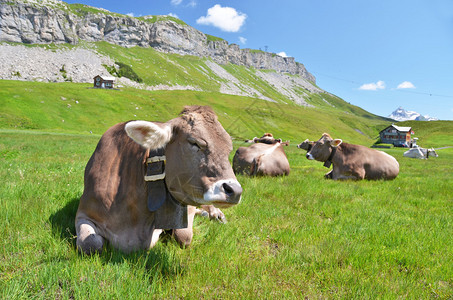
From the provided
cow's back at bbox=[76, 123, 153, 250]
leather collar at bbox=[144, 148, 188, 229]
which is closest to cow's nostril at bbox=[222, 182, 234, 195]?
leather collar at bbox=[144, 148, 188, 229]

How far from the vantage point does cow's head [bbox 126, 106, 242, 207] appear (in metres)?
2.80

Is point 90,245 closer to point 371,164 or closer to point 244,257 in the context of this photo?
point 244,257

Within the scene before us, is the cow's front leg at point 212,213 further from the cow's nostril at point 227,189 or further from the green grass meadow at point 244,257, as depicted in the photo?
the cow's nostril at point 227,189

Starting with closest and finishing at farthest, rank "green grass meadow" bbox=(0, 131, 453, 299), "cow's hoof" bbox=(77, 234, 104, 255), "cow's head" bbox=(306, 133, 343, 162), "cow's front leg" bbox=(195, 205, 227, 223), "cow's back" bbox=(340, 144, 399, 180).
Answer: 1. "green grass meadow" bbox=(0, 131, 453, 299)
2. "cow's hoof" bbox=(77, 234, 104, 255)
3. "cow's front leg" bbox=(195, 205, 227, 223)
4. "cow's back" bbox=(340, 144, 399, 180)
5. "cow's head" bbox=(306, 133, 343, 162)

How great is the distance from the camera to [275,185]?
28.1 ft

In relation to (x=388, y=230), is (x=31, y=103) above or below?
above

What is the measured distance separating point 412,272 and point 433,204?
520 centimetres

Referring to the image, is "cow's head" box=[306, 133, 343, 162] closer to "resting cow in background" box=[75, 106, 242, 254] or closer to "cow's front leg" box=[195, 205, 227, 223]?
"cow's front leg" box=[195, 205, 227, 223]

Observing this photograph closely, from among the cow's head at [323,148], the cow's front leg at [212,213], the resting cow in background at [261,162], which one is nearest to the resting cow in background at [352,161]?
the cow's head at [323,148]

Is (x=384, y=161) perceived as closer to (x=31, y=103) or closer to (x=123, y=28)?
(x=31, y=103)

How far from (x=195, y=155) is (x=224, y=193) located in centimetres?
59

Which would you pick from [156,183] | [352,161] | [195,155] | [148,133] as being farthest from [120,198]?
[352,161]

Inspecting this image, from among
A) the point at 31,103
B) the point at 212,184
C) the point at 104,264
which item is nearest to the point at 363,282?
the point at 212,184

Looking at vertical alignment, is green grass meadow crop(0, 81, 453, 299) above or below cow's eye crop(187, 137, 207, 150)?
below
